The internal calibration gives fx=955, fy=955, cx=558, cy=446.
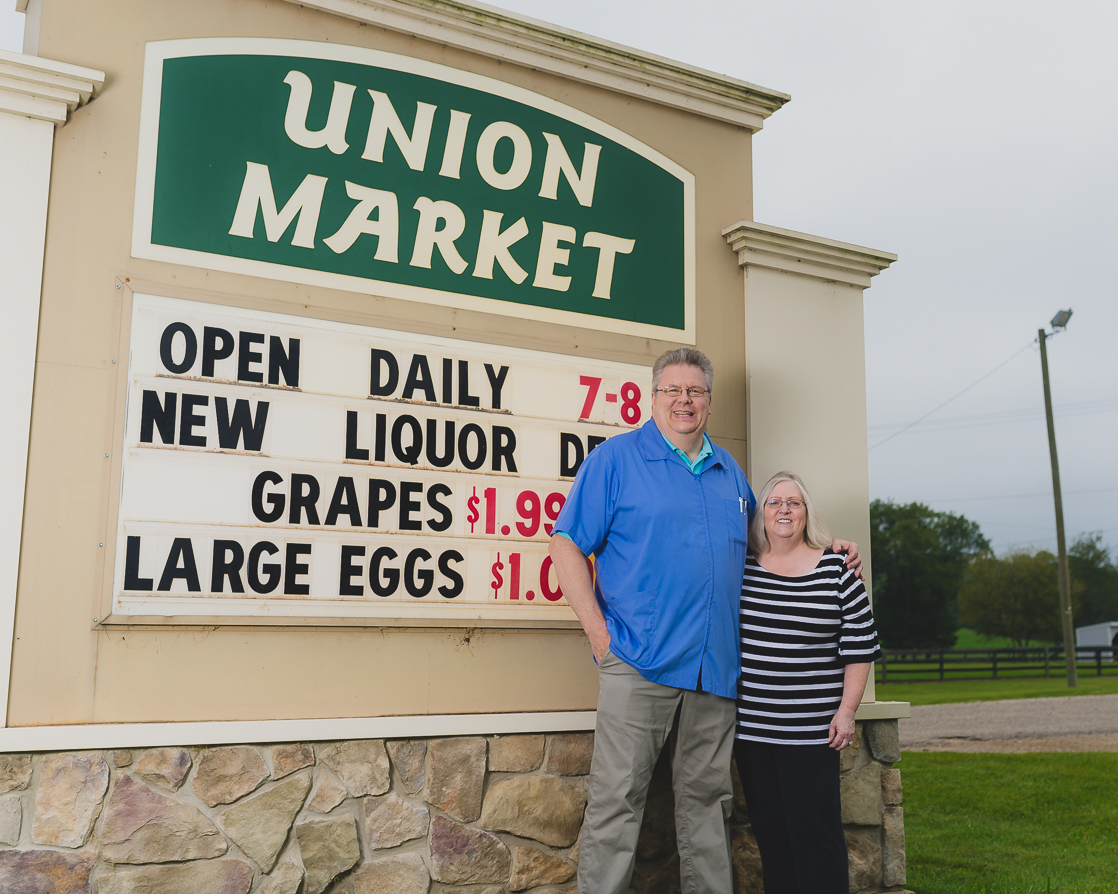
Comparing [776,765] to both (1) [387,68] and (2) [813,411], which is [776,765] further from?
(1) [387,68]

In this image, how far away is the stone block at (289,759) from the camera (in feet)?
11.3

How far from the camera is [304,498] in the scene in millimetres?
3637

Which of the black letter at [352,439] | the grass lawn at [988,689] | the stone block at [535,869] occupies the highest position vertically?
the black letter at [352,439]

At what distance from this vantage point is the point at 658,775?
13.7 feet

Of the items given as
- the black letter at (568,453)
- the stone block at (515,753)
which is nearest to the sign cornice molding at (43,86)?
the black letter at (568,453)

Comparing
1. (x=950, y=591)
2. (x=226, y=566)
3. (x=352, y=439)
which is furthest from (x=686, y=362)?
(x=950, y=591)

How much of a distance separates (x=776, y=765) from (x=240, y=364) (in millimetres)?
2468

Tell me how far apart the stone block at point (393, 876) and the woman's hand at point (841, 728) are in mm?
1600

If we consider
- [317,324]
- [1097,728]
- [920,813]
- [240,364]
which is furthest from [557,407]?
[1097,728]

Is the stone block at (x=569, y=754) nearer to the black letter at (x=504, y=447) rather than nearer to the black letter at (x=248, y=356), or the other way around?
the black letter at (x=504, y=447)

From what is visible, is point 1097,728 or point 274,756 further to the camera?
point 1097,728

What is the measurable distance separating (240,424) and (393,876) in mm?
1780

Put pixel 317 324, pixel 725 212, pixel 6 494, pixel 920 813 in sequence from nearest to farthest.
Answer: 1. pixel 6 494
2. pixel 317 324
3. pixel 725 212
4. pixel 920 813

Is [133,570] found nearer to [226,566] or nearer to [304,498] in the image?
[226,566]
